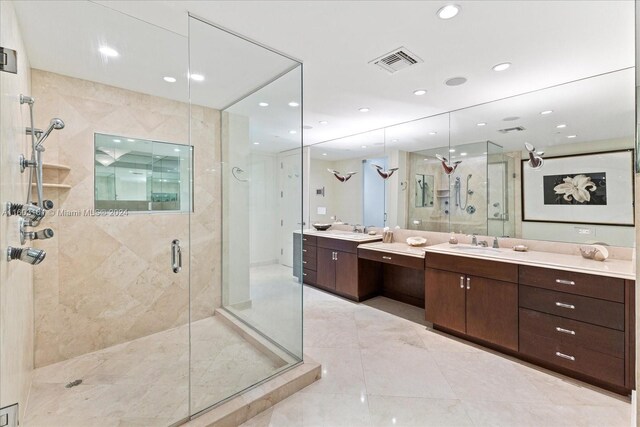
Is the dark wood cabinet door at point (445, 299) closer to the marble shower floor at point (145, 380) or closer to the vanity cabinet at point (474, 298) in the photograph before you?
the vanity cabinet at point (474, 298)

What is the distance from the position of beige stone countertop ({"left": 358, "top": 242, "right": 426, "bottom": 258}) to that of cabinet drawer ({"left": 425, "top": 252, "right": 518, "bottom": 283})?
21 centimetres

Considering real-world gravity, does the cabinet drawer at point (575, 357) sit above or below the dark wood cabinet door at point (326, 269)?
below

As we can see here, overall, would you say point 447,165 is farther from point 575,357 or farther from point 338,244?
point 575,357

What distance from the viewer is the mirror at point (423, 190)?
379 centimetres

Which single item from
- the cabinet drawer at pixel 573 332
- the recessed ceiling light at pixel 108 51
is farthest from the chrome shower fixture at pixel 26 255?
the cabinet drawer at pixel 573 332

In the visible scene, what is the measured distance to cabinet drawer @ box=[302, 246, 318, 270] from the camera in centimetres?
457

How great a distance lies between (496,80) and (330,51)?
1627mm

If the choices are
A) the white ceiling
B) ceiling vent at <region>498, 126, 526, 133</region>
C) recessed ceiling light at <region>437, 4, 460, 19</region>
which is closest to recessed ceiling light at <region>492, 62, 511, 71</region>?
the white ceiling

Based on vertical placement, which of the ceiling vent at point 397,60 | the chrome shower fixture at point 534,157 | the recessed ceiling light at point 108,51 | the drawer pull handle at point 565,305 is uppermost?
the recessed ceiling light at point 108,51

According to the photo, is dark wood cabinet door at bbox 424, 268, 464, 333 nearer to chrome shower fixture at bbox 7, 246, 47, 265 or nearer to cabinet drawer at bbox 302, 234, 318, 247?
cabinet drawer at bbox 302, 234, 318, 247

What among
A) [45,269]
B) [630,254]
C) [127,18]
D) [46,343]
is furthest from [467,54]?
[46,343]

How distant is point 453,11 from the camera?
1.64 metres

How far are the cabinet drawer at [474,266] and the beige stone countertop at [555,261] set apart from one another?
42 mm

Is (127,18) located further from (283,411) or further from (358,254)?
(358,254)
